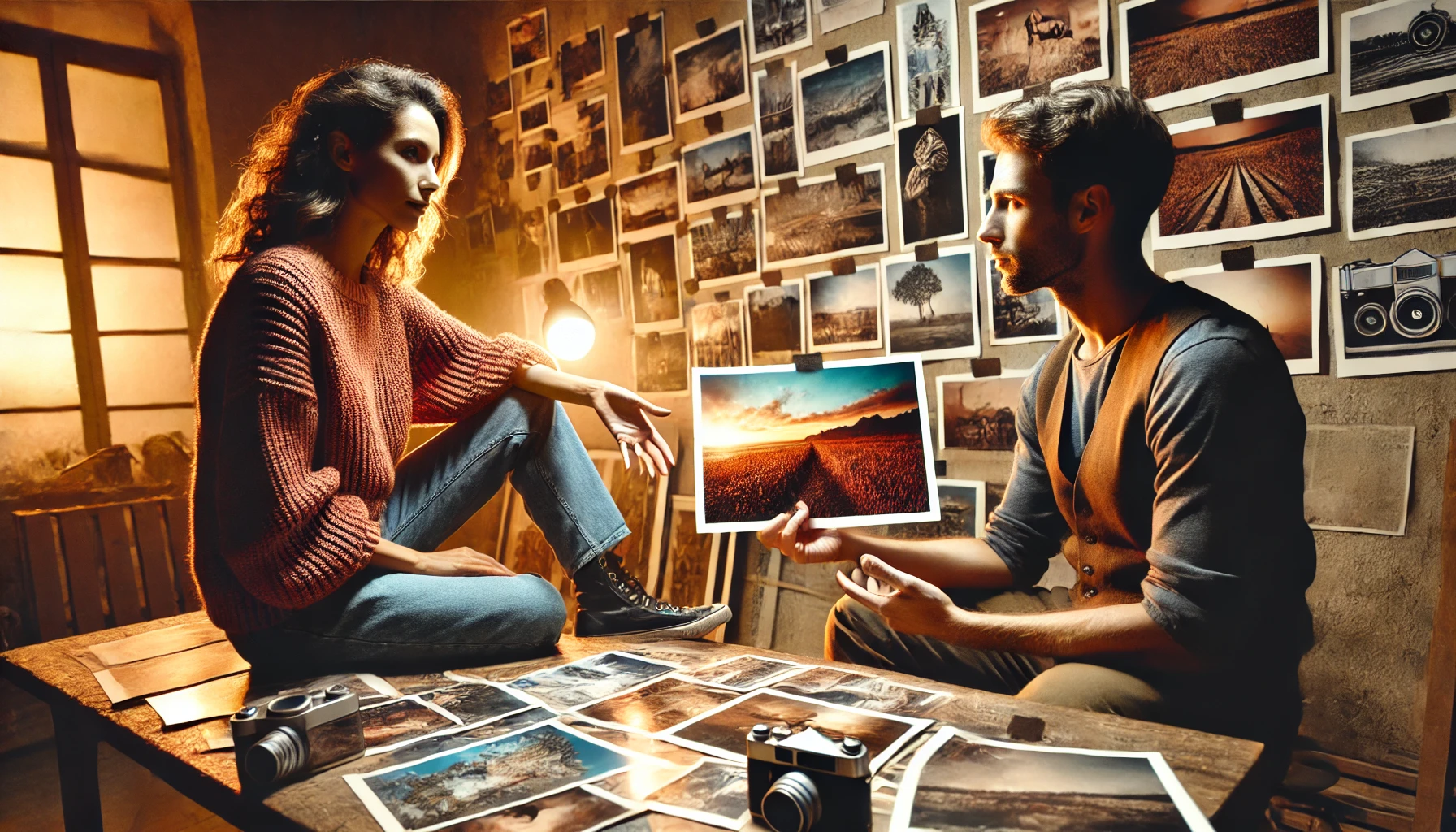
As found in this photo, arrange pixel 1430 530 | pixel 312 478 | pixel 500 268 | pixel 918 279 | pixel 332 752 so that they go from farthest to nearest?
pixel 500 268 → pixel 918 279 → pixel 1430 530 → pixel 312 478 → pixel 332 752

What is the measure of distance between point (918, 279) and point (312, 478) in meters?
1.65

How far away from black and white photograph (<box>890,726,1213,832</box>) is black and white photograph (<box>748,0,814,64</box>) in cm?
220

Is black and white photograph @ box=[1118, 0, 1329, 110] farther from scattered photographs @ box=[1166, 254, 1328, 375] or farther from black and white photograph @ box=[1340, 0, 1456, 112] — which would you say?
scattered photographs @ box=[1166, 254, 1328, 375]

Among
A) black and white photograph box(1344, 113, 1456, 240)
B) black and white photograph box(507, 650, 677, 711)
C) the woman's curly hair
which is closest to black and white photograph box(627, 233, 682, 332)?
the woman's curly hair

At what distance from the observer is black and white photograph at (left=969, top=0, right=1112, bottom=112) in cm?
202

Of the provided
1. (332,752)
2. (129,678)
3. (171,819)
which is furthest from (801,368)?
(171,819)

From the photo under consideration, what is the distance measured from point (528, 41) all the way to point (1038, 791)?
11.4 ft

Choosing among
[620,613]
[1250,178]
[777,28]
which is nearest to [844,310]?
[777,28]

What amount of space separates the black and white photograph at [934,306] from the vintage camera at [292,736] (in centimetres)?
174

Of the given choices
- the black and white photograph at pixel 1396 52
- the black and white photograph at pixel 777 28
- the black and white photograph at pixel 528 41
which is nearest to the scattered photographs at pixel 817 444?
the black and white photograph at pixel 1396 52

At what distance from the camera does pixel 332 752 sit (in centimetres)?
117

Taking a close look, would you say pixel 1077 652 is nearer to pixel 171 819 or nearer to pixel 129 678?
pixel 129 678

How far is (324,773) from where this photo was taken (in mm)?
1155

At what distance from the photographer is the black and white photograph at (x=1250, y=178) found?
1.74m
